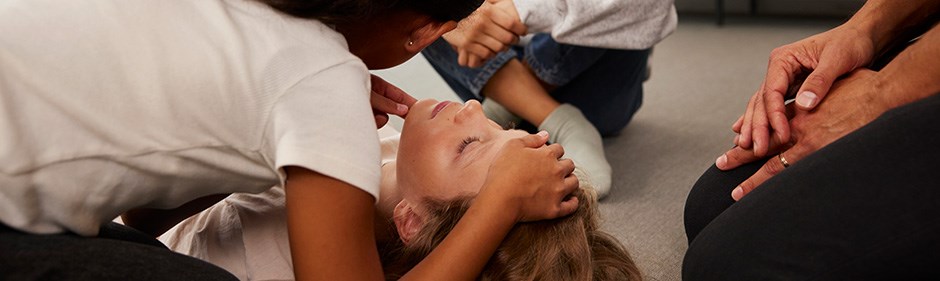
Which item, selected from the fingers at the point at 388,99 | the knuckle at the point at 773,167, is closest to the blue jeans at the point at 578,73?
the fingers at the point at 388,99

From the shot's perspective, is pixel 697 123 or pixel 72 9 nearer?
pixel 72 9

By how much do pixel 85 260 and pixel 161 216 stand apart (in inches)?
18.4

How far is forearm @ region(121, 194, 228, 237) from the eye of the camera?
140cm

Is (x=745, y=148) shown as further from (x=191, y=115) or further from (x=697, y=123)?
(x=697, y=123)

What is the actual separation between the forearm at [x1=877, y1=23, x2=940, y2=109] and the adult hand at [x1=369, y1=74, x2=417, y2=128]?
25.4 inches

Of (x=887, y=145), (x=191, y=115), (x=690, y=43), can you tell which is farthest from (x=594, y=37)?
(x=690, y=43)

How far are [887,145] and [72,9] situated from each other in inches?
33.2

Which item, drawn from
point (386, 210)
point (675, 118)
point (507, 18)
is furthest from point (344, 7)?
point (675, 118)

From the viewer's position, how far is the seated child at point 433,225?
4.02 feet

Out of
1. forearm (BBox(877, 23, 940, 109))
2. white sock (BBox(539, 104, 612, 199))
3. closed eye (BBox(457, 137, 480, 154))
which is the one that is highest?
forearm (BBox(877, 23, 940, 109))

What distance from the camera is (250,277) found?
4.20 feet

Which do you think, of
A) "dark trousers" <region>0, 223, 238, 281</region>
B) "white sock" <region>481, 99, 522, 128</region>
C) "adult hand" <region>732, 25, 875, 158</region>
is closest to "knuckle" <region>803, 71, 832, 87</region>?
"adult hand" <region>732, 25, 875, 158</region>

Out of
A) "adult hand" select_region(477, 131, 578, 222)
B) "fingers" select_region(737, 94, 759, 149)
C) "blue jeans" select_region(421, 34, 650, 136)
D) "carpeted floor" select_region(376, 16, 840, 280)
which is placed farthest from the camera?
"blue jeans" select_region(421, 34, 650, 136)

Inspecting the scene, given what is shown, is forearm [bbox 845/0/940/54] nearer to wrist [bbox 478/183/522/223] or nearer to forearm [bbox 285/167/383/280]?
wrist [bbox 478/183/522/223]
